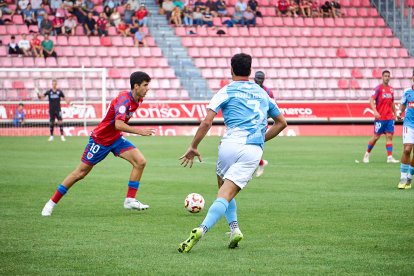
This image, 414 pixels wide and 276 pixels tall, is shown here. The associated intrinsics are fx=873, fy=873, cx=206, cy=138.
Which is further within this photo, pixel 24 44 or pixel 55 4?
pixel 55 4

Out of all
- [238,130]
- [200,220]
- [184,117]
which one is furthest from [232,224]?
[184,117]

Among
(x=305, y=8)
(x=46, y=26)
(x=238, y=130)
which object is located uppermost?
(x=238, y=130)

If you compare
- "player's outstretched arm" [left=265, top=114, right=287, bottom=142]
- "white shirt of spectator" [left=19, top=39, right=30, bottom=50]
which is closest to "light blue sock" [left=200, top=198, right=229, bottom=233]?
"player's outstretched arm" [left=265, top=114, right=287, bottom=142]

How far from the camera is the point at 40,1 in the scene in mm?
39531

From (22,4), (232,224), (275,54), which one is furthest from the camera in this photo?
(275,54)

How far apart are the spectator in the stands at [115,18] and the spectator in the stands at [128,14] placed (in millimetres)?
327

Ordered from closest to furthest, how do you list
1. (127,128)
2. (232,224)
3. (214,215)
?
(214,215), (232,224), (127,128)

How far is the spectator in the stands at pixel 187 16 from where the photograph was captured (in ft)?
140

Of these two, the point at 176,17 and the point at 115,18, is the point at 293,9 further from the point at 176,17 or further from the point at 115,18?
the point at 115,18

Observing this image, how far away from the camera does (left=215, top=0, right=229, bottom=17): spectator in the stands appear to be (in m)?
43.1

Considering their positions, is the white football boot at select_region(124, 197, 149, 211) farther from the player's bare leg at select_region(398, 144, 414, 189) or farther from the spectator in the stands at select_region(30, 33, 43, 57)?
the spectator in the stands at select_region(30, 33, 43, 57)

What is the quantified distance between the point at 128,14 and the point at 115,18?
2.11 feet

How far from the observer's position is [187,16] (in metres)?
42.6

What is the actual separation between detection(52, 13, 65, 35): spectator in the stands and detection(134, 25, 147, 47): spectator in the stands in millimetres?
3408
